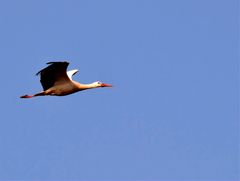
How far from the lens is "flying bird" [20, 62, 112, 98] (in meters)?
32.5

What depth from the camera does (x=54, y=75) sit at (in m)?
33.0

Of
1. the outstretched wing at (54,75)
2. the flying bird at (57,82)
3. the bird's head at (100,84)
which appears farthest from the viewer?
the bird's head at (100,84)

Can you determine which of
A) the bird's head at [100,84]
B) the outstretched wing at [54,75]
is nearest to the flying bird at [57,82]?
the outstretched wing at [54,75]

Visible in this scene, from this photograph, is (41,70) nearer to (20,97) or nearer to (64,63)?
(64,63)

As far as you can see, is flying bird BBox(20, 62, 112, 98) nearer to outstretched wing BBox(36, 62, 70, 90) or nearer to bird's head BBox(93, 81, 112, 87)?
outstretched wing BBox(36, 62, 70, 90)

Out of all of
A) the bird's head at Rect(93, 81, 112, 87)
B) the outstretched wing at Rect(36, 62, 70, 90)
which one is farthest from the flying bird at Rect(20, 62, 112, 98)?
the bird's head at Rect(93, 81, 112, 87)

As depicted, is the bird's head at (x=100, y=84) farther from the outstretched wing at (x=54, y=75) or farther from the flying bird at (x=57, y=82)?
the outstretched wing at (x=54, y=75)

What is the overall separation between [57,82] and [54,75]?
487 mm

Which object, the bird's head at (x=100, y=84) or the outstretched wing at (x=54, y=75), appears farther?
the bird's head at (x=100, y=84)

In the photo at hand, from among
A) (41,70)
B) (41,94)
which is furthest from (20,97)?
(41,70)

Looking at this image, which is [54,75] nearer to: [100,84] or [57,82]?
[57,82]

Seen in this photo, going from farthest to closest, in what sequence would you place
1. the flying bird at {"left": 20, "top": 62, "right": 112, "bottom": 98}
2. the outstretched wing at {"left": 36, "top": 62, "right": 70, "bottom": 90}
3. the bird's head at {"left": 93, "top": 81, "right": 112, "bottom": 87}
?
1. the bird's head at {"left": 93, "top": 81, "right": 112, "bottom": 87}
2. the flying bird at {"left": 20, "top": 62, "right": 112, "bottom": 98}
3. the outstretched wing at {"left": 36, "top": 62, "right": 70, "bottom": 90}

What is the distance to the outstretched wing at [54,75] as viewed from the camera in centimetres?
3225

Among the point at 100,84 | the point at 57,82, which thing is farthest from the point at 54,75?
the point at 100,84
